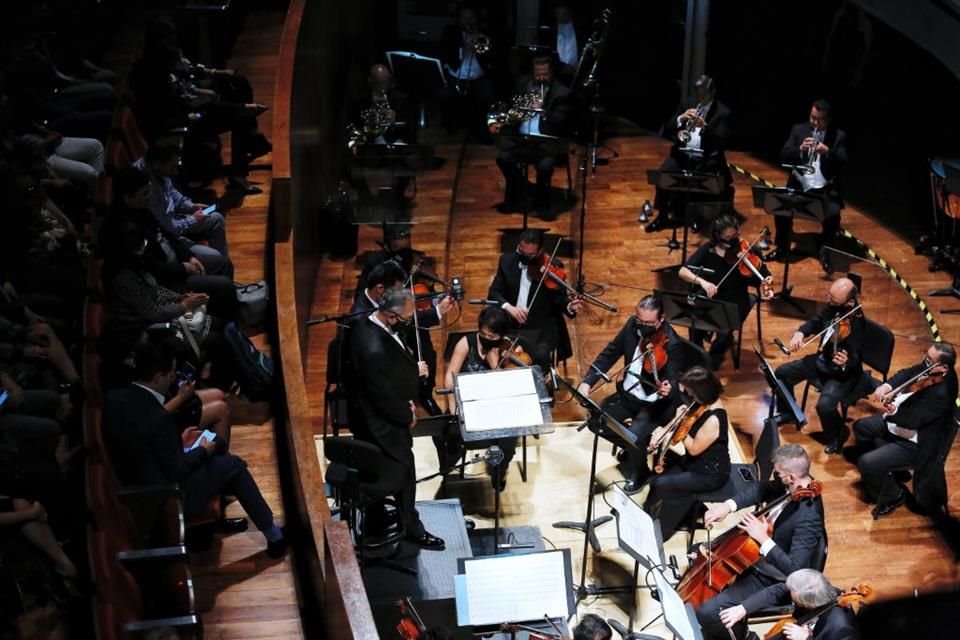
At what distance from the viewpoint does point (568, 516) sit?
579 cm

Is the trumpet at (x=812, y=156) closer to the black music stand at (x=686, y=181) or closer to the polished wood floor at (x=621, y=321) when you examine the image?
the polished wood floor at (x=621, y=321)

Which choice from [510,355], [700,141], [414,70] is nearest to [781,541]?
[510,355]

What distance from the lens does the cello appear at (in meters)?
5.01

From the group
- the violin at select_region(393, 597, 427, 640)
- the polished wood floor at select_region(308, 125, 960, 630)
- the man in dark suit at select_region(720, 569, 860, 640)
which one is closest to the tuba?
the polished wood floor at select_region(308, 125, 960, 630)

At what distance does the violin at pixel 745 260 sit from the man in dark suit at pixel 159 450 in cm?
330

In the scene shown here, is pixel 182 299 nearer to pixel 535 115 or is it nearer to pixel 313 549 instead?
pixel 313 549

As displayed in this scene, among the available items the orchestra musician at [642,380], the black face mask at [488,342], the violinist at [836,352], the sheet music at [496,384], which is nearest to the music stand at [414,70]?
the orchestra musician at [642,380]

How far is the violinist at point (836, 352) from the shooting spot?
6.25 meters

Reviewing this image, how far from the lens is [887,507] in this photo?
5898mm

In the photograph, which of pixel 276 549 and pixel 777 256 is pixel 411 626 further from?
pixel 777 256

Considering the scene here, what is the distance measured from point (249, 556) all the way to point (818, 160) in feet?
15.5

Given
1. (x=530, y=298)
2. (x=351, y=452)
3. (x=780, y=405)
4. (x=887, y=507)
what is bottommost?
(x=887, y=507)

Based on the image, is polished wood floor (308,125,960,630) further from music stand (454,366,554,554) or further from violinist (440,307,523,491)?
music stand (454,366,554,554)

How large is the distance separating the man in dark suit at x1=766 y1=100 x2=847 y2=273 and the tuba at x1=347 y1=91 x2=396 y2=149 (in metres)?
2.55
